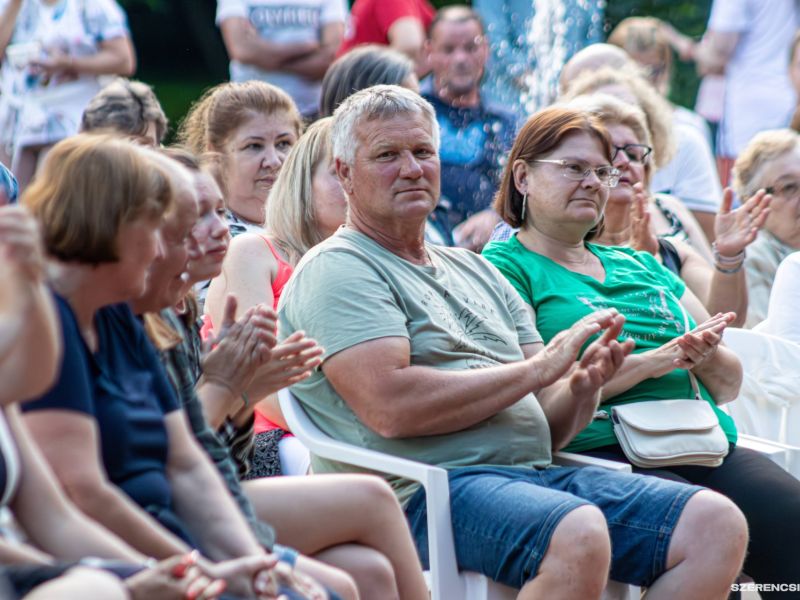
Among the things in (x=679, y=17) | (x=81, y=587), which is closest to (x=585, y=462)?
(x=81, y=587)

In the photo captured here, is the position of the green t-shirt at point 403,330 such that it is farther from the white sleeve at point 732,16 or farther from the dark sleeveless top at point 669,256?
the white sleeve at point 732,16

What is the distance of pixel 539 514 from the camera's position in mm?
3006

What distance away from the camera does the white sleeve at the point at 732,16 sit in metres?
7.68

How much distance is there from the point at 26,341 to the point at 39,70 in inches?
169

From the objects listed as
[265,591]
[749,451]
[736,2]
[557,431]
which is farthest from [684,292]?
[736,2]

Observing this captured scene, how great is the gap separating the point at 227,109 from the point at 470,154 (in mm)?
1689

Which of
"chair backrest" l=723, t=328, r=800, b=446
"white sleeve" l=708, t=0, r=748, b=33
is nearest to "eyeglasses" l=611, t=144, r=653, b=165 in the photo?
"chair backrest" l=723, t=328, r=800, b=446

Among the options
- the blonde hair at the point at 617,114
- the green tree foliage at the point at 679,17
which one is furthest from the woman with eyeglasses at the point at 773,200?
the green tree foliage at the point at 679,17

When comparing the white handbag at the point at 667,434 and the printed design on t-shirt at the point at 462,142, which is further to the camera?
the printed design on t-shirt at the point at 462,142

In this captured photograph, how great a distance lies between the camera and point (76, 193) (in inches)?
87.7

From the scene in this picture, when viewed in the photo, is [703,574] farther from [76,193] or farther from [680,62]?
[680,62]

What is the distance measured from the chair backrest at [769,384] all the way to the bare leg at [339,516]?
1.90 metres

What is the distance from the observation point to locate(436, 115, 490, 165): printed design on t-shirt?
5910 mm

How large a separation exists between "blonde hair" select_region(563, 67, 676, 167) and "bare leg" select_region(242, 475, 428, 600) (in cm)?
294
